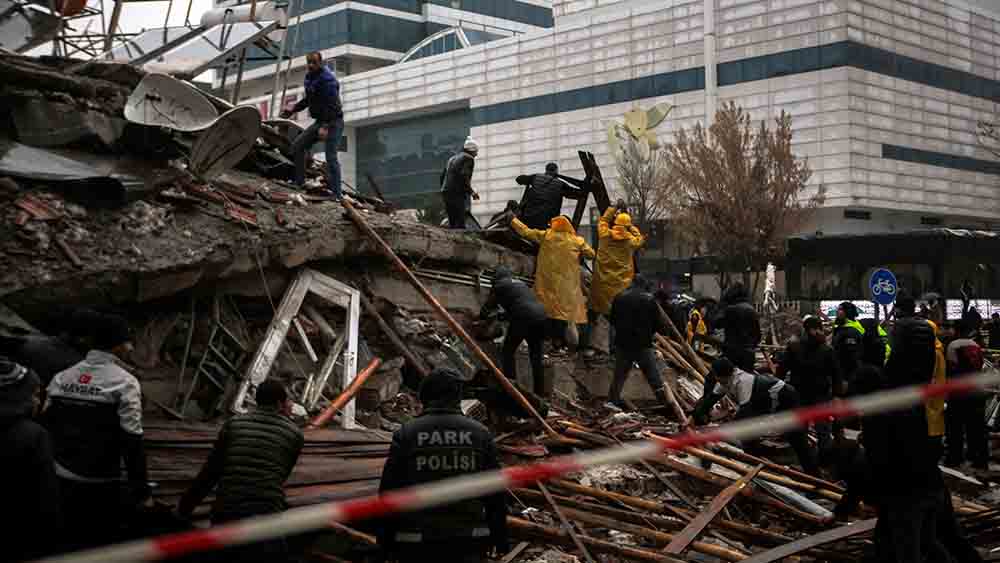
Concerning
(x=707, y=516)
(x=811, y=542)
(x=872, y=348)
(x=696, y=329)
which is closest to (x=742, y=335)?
(x=872, y=348)

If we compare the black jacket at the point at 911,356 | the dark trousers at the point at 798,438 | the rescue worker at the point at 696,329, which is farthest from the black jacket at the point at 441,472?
the rescue worker at the point at 696,329

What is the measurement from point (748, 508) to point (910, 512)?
287 centimetres

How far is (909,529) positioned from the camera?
18.2 ft

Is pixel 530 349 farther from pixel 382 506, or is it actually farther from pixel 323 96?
pixel 382 506

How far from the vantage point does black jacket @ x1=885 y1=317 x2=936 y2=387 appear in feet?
20.4

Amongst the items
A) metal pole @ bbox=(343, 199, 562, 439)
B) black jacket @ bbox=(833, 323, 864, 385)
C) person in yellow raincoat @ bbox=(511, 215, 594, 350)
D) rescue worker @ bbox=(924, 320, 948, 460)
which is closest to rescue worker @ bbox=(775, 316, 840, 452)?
rescue worker @ bbox=(924, 320, 948, 460)

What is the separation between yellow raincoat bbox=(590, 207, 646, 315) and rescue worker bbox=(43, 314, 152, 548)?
7.65 meters

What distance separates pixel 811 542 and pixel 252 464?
3.85 meters

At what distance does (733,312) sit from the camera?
→ 10.8 meters

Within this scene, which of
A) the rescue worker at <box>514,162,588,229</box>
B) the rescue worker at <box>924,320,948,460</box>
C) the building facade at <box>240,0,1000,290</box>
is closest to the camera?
the rescue worker at <box>924,320,948,460</box>

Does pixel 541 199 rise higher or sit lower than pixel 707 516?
higher

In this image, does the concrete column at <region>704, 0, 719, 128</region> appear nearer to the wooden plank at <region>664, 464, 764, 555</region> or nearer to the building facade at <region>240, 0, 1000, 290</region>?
the building facade at <region>240, 0, 1000, 290</region>

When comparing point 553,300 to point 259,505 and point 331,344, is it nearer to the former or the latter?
point 331,344

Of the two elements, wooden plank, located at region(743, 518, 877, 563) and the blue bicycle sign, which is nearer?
wooden plank, located at region(743, 518, 877, 563)
